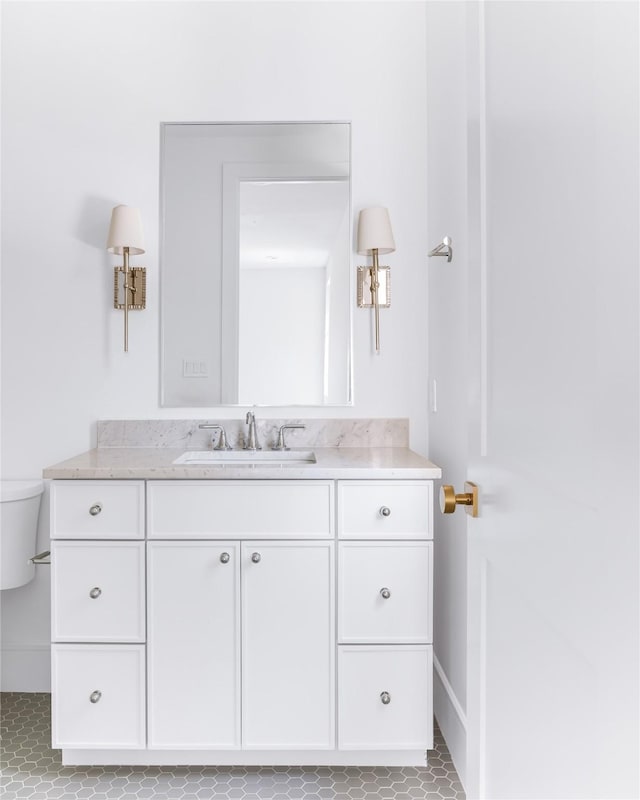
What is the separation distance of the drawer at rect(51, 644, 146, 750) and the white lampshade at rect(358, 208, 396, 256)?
1.55 metres

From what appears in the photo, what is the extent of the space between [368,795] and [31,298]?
6.74 feet

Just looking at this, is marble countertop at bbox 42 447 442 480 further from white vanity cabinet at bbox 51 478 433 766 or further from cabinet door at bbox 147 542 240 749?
cabinet door at bbox 147 542 240 749

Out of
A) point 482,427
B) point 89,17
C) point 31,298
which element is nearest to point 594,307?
point 482,427

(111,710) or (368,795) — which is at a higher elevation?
(111,710)

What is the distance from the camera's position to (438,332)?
207 cm

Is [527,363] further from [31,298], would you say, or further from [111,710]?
[31,298]

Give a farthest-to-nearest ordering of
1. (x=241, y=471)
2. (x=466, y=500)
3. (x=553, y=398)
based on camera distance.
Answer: (x=241, y=471) < (x=466, y=500) < (x=553, y=398)

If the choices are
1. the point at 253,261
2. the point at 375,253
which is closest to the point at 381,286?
the point at 375,253

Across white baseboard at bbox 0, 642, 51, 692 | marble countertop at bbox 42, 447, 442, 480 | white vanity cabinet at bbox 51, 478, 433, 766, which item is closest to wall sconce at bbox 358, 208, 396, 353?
marble countertop at bbox 42, 447, 442, 480

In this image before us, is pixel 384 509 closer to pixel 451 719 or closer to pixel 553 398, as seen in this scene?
pixel 451 719

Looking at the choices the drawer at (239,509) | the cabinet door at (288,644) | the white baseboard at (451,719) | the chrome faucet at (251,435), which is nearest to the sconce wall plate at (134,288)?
the chrome faucet at (251,435)

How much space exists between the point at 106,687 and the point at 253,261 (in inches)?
59.5

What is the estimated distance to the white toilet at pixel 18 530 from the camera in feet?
6.54

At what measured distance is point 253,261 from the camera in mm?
2184
